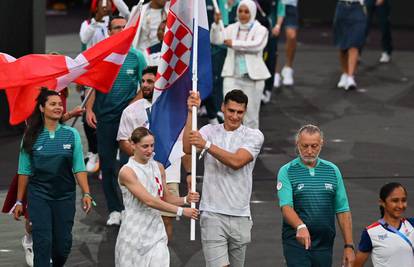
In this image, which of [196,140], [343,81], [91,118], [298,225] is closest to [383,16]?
[343,81]

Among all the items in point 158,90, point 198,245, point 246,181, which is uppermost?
point 158,90

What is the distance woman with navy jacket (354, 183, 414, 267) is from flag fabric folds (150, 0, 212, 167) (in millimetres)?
2463

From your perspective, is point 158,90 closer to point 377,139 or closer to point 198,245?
point 198,245

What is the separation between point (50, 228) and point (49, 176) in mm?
452

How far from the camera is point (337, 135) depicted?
1811 centimetres

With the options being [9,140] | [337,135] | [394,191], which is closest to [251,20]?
[337,135]

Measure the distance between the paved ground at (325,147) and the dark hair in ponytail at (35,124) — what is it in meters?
1.50

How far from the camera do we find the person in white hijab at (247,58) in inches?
643

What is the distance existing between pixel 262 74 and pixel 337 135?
2.20 m

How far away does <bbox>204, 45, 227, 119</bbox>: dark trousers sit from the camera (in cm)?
1834

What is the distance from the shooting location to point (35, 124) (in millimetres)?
11266

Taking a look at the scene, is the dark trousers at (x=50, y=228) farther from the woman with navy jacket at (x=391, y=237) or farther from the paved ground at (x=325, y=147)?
the woman with navy jacket at (x=391, y=237)

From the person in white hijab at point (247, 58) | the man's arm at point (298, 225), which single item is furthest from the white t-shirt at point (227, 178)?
the person in white hijab at point (247, 58)

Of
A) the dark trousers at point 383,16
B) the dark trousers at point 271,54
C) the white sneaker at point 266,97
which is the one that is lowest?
the white sneaker at point 266,97
